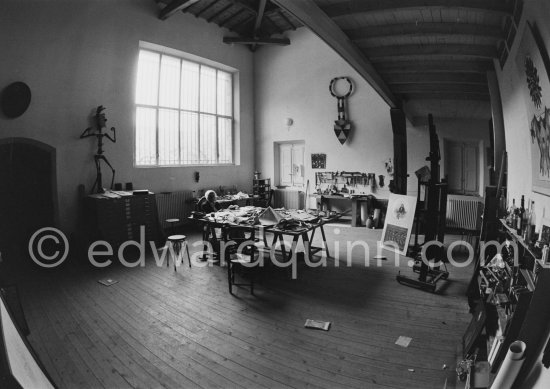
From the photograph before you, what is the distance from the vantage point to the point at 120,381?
2535 mm

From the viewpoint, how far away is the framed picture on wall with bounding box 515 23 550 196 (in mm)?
2301

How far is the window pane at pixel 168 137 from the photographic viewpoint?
821cm

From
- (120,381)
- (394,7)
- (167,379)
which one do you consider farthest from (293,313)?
(394,7)

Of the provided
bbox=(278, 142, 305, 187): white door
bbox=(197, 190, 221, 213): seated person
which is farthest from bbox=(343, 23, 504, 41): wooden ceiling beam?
bbox=(278, 142, 305, 187): white door

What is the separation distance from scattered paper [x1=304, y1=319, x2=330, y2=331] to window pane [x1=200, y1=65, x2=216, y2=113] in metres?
7.56

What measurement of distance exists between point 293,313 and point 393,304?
1.31 metres

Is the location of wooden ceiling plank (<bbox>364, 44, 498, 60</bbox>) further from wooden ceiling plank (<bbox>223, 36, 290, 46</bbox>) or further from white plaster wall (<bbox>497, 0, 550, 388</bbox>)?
wooden ceiling plank (<bbox>223, 36, 290, 46</bbox>)

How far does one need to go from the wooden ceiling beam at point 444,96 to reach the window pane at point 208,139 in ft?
18.1

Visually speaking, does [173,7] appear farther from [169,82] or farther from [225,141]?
[225,141]

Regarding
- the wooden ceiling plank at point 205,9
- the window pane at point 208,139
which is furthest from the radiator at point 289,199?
the wooden ceiling plank at point 205,9

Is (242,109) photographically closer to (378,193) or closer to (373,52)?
(378,193)

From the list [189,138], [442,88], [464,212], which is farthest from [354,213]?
[189,138]

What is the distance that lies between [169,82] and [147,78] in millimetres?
653

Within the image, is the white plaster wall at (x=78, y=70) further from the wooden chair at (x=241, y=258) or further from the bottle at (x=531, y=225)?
the bottle at (x=531, y=225)
